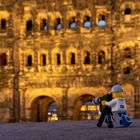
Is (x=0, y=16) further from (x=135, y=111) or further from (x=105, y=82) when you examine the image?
(x=135, y=111)

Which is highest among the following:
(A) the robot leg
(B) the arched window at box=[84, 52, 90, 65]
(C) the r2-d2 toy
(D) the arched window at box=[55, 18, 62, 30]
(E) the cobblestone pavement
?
(D) the arched window at box=[55, 18, 62, 30]

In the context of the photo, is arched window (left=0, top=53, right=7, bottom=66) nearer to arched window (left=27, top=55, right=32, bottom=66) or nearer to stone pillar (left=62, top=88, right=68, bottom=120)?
arched window (left=27, top=55, right=32, bottom=66)

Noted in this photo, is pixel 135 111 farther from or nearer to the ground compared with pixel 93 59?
nearer to the ground

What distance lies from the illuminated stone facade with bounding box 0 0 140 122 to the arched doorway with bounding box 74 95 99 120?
19 centimetres

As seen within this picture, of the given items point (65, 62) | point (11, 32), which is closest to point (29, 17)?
point (11, 32)

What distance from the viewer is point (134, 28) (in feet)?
100

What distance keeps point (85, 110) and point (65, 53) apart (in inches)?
902

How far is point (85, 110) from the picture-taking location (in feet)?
177

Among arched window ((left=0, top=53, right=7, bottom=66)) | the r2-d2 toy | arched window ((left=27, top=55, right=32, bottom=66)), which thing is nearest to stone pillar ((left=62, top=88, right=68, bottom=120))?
arched window ((left=27, top=55, right=32, bottom=66))

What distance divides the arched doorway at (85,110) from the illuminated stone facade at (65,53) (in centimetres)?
19

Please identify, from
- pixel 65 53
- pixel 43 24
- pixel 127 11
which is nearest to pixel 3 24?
pixel 43 24

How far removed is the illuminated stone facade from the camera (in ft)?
101

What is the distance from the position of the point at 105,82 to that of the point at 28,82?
5.37 metres

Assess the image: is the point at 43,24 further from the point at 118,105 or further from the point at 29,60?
the point at 118,105
